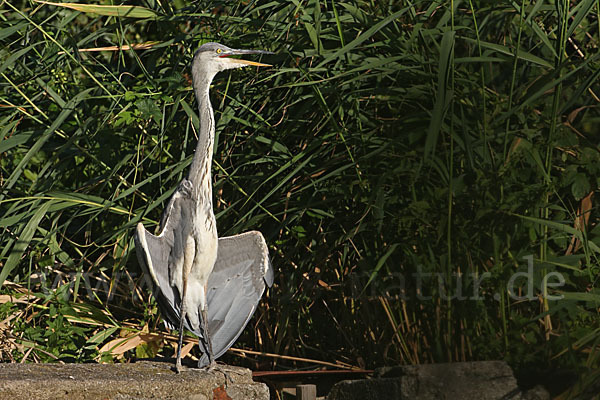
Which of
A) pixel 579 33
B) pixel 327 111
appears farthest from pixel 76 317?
pixel 579 33

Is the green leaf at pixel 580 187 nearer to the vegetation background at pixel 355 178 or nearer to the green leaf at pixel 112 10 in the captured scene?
the vegetation background at pixel 355 178

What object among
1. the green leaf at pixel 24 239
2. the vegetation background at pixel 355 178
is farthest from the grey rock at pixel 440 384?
the green leaf at pixel 24 239

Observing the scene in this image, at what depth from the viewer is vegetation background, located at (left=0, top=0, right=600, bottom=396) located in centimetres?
204

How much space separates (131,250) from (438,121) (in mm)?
1302

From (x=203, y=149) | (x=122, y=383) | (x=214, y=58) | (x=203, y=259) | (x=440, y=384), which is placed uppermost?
(x=214, y=58)

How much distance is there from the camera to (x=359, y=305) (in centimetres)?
249

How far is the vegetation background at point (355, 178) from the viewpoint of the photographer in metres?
2.04

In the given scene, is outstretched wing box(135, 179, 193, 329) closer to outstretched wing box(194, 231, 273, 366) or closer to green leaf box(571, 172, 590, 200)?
outstretched wing box(194, 231, 273, 366)

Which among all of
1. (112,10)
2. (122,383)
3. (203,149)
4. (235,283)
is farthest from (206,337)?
(112,10)

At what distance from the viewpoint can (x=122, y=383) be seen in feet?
6.27

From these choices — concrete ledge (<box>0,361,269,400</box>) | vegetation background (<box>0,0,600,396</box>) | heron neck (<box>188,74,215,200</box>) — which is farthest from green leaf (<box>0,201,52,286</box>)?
heron neck (<box>188,74,215,200</box>)

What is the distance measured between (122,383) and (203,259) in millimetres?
447

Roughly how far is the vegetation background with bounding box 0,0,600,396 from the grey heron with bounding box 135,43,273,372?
0.17 meters

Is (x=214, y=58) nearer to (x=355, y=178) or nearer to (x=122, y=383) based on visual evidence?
(x=355, y=178)
